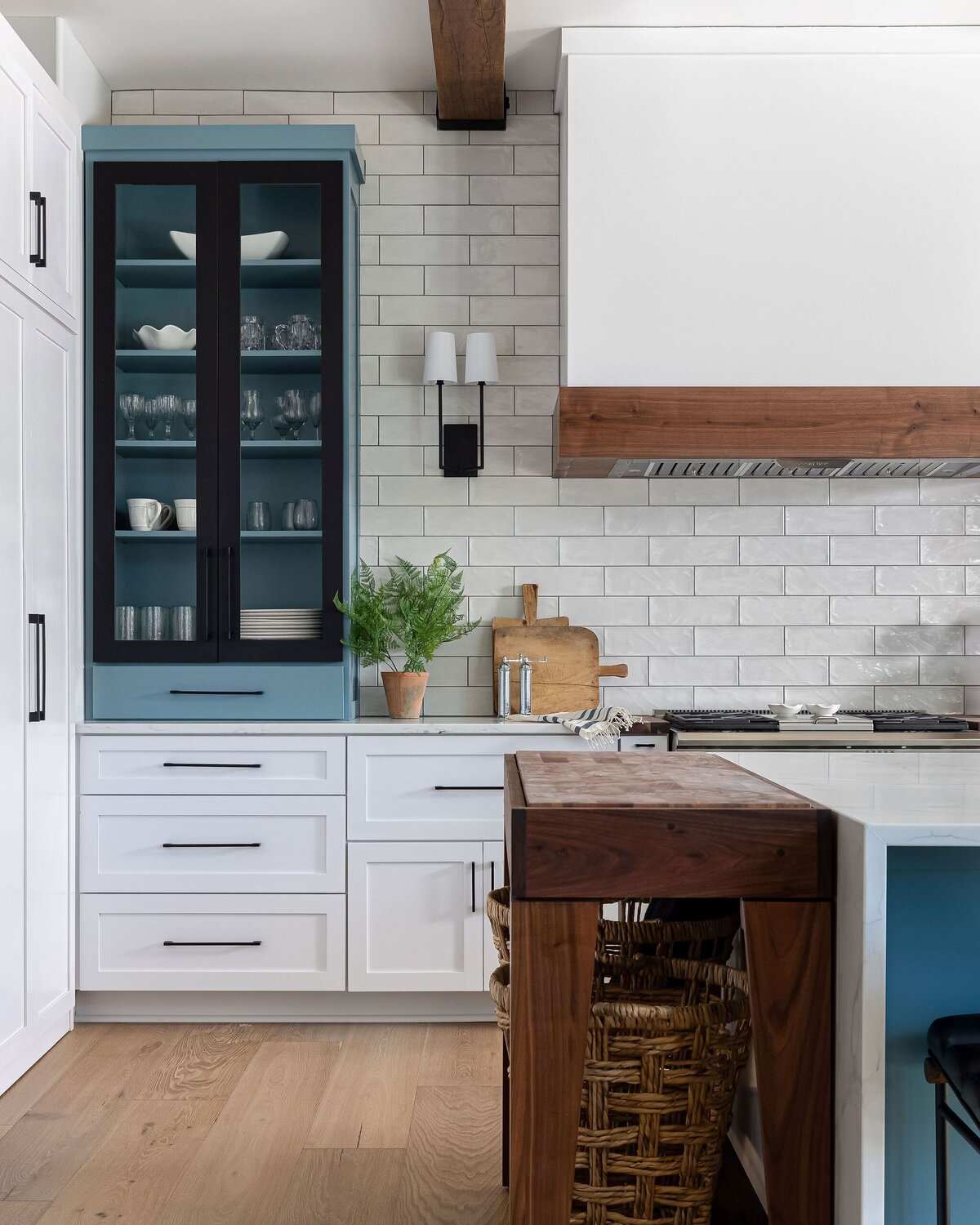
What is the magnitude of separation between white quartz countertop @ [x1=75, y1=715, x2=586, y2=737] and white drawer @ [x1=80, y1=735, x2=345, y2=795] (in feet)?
0.06

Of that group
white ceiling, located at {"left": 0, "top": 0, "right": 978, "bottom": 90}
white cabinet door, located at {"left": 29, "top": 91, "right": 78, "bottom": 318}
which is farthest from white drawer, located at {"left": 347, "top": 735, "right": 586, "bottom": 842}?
white ceiling, located at {"left": 0, "top": 0, "right": 978, "bottom": 90}

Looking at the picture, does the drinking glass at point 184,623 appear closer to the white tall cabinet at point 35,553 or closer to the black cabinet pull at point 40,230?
the white tall cabinet at point 35,553

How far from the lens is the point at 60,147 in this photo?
318 cm

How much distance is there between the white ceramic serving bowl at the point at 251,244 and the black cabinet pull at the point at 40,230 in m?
0.47

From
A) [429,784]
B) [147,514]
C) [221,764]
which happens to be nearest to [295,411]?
[147,514]

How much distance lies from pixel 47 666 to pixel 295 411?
1121mm

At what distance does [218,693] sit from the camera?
131 inches

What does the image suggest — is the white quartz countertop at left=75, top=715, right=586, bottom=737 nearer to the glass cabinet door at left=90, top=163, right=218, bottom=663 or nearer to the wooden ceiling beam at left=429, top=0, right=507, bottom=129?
the glass cabinet door at left=90, top=163, right=218, bottom=663

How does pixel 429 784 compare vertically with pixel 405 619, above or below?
below

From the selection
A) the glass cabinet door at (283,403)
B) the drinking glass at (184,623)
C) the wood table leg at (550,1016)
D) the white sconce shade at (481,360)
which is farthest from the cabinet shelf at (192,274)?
the wood table leg at (550,1016)

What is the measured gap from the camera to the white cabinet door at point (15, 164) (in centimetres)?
273

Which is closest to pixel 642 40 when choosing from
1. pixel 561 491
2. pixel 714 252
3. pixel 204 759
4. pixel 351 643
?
pixel 714 252

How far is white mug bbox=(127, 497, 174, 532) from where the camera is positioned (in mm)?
3371

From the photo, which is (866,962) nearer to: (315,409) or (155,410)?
(315,409)
